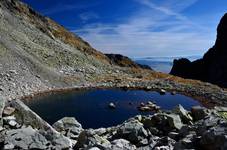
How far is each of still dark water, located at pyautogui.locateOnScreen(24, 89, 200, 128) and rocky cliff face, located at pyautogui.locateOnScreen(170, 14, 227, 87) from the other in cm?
7551

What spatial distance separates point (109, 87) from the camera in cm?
6078

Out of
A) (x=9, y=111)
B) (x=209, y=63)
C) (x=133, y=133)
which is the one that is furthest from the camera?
(x=209, y=63)

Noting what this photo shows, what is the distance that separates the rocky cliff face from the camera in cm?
12625

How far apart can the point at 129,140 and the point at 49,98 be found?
3162cm

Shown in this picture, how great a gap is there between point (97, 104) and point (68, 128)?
23.6 metres

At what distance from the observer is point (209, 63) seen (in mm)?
134250

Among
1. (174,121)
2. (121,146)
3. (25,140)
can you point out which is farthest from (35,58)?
(121,146)

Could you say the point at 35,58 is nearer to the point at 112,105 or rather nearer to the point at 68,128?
the point at 112,105

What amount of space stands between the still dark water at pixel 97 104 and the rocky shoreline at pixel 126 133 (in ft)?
42.0

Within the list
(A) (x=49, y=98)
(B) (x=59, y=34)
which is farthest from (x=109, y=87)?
(B) (x=59, y=34)

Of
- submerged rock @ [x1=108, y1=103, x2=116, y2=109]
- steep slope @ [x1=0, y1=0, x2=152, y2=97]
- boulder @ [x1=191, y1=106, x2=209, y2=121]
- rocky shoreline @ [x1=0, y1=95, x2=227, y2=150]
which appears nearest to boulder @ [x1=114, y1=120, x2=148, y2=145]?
rocky shoreline @ [x1=0, y1=95, x2=227, y2=150]

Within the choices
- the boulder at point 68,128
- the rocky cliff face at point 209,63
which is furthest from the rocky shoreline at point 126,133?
the rocky cliff face at point 209,63

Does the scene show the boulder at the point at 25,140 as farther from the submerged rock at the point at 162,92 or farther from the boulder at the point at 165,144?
the submerged rock at the point at 162,92

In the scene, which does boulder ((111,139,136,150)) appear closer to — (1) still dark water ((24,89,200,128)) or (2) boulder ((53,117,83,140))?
(2) boulder ((53,117,83,140))
